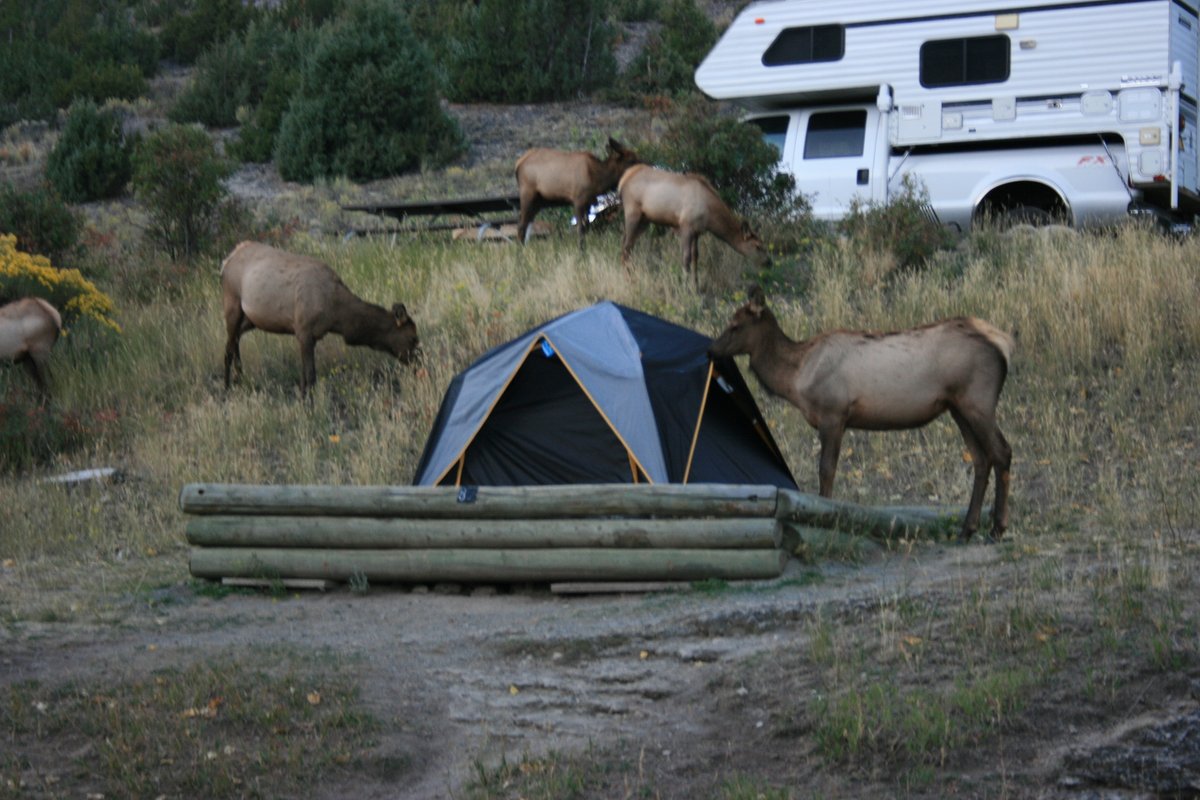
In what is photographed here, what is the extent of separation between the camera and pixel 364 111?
30.1 m

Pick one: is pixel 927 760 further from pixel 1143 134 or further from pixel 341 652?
pixel 1143 134

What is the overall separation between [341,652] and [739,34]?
43.3 ft

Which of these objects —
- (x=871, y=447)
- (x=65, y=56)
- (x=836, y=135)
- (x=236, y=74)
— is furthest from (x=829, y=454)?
(x=65, y=56)

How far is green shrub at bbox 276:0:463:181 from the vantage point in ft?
98.2

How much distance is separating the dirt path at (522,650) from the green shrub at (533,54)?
26.0 metres

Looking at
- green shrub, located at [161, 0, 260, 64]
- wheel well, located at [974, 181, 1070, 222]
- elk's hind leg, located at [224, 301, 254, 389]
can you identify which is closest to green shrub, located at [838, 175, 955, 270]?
wheel well, located at [974, 181, 1070, 222]

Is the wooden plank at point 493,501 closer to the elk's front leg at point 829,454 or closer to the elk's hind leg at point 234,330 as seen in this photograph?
the elk's front leg at point 829,454

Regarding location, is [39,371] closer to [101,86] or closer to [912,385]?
[912,385]

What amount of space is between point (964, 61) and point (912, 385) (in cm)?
991

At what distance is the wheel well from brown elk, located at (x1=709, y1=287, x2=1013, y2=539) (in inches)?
344

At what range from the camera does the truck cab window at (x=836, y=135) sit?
19.2 m

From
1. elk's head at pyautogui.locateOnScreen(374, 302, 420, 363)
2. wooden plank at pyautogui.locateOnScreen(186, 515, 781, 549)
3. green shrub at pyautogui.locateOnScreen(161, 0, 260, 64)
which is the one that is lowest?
wooden plank at pyautogui.locateOnScreen(186, 515, 781, 549)

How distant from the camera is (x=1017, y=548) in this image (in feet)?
31.9

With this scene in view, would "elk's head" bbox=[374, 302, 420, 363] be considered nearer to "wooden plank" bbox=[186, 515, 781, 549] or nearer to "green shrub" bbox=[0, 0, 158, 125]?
"wooden plank" bbox=[186, 515, 781, 549]
